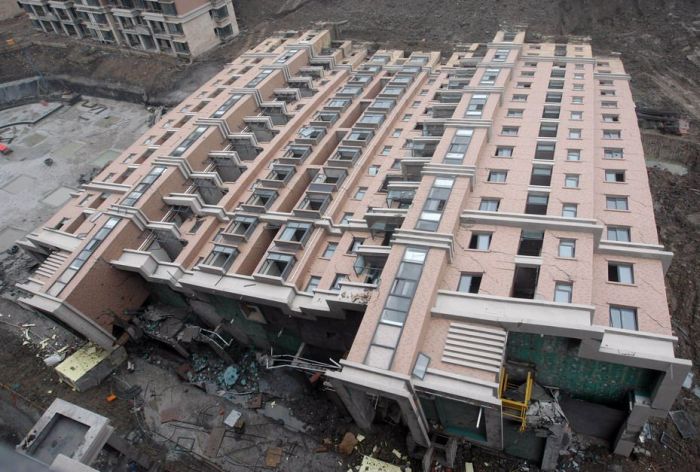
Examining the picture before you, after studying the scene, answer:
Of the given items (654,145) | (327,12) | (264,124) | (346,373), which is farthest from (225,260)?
(327,12)

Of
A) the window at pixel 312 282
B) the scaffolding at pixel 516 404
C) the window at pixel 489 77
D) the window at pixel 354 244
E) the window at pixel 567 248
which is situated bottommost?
the scaffolding at pixel 516 404

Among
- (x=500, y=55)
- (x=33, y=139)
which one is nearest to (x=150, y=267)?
(x=500, y=55)

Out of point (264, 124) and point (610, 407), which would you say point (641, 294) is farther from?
point (264, 124)

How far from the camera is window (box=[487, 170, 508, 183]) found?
30969mm

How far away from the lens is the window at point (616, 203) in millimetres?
28812

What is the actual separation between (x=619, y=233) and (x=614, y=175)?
6.50 m

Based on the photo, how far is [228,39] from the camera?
251 feet

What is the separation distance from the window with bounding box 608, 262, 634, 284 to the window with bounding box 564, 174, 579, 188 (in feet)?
20.5

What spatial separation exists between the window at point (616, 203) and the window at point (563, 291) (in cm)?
924

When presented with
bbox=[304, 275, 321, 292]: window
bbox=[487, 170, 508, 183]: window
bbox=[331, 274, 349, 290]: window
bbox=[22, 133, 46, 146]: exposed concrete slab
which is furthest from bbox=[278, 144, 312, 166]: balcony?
bbox=[22, 133, 46, 146]: exposed concrete slab

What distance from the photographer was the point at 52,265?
34.1 m

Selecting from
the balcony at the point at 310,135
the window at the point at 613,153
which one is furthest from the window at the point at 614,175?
the balcony at the point at 310,135

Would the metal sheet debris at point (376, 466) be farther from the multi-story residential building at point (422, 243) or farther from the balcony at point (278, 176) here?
the balcony at point (278, 176)

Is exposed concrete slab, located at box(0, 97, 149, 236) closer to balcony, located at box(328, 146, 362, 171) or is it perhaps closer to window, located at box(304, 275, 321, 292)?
balcony, located at box(328, 146, 362, 171)
